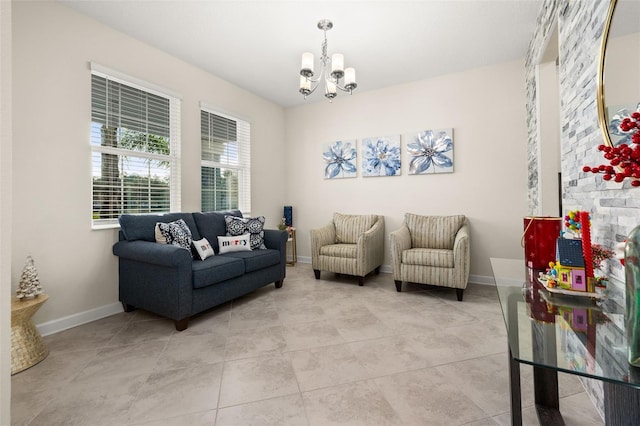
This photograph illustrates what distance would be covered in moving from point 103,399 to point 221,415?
27.5 inches

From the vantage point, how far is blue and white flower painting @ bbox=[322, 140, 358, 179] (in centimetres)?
441

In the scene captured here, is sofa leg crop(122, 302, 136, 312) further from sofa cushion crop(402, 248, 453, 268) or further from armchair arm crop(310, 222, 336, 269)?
sofa cushion crop(402, 248, 453, 268)

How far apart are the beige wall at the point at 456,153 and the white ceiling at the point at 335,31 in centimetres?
33

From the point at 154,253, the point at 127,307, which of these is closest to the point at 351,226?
the point at 154,253

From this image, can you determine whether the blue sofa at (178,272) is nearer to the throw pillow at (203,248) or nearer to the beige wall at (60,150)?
the throw pillow at (203,248)

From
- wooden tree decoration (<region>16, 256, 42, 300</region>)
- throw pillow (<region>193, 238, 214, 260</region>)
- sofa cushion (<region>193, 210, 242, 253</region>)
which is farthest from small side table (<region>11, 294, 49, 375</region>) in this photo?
sofa cushion (<region>193, 210, 242, 253</region>)

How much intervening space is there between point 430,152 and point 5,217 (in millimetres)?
4002

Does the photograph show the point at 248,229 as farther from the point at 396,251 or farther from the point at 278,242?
the point at 396,251

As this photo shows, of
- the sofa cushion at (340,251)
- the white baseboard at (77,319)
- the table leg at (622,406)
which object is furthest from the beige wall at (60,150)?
the table leg at (622,406)

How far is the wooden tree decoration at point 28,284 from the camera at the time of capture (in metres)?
1.92

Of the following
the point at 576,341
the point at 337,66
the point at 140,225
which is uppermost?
the point at 337,66

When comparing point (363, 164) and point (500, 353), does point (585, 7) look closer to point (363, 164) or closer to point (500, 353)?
point (500, 353)

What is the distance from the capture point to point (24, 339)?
1.81 metres

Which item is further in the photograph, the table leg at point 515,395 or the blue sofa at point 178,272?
the blue sofa at point 178,272
